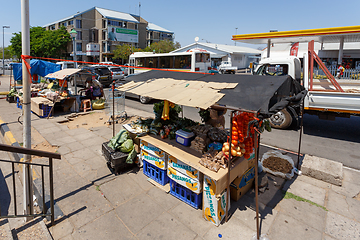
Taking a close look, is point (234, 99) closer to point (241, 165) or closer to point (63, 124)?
point (241, 165)

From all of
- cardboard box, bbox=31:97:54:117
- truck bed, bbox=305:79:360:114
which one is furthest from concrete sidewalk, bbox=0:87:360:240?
cardboard box, bbox=31:97:54:117

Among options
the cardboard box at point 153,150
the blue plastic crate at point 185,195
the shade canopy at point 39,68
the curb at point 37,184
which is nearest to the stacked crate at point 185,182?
the blue plastic crate at point 185,195

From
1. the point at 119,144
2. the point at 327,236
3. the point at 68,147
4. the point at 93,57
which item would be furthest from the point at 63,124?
the point at 93,57

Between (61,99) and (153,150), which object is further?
(61,99)

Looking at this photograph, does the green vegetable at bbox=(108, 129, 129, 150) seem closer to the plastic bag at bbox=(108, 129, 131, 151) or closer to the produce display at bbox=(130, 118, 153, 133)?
the plastic bag at bbox=(108, 129, 131, 151)

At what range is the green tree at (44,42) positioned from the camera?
44.4 metres

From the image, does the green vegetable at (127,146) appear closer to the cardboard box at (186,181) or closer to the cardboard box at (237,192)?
the cardboard box at (186,181)

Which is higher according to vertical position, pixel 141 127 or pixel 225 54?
pixel 225 54

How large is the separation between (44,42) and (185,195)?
52.1m

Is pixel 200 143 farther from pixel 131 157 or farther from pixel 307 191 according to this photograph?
pixel 307 191

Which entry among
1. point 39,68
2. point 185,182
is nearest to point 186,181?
point 185,182

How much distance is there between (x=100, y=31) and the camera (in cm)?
4669

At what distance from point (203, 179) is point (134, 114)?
773cm

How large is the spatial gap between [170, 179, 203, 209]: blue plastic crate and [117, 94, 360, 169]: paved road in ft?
14.3
